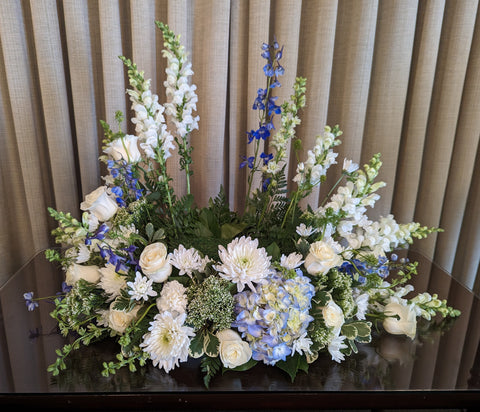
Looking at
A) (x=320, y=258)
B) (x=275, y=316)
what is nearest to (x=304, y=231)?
(x=320, y=258)

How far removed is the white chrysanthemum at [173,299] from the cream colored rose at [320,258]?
228 millimetres

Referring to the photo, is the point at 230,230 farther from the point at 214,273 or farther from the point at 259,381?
the point at 259,381

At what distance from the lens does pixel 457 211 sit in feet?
3.96

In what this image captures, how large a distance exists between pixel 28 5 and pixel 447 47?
1212 millimetres

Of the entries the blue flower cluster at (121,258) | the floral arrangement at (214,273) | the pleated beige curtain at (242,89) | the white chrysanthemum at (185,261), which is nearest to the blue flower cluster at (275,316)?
the floral arrangement at (214,273)

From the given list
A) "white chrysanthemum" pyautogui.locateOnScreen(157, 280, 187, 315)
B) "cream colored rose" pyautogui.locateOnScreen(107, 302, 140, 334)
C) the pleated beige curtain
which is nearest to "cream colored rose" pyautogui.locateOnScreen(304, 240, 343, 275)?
"white chrysanthemum" pyautogui.locateOnScreen(157, 280, 187, 315)

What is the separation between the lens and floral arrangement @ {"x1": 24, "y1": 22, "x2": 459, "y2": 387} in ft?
2.07

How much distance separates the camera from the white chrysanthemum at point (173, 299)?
64 centimetres

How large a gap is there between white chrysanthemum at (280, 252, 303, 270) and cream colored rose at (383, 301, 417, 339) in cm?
23

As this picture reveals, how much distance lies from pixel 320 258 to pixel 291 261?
0.05 m

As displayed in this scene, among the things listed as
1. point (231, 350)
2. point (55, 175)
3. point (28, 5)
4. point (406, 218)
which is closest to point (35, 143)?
point (55, 175)

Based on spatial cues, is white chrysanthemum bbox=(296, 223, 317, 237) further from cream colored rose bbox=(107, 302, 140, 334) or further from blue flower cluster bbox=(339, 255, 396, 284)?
cream colored rose bbox=(107, 302, 140, 334)

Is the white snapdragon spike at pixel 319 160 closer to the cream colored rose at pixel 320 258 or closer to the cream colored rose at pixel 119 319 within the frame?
the cream colored rose at pixel 320 258

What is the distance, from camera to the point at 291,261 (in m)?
0.66
